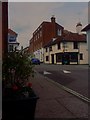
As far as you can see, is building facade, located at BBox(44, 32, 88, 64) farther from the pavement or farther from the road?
the pavement

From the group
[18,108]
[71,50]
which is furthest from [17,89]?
[71,50]

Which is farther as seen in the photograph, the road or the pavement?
the road

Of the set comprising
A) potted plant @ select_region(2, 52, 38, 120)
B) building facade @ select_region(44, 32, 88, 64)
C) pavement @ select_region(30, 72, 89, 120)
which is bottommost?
pavement @ select_region(30, 72, 89, 120)

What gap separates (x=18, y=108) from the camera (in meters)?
6.05

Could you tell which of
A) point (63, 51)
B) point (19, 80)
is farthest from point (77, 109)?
point (63, 51)

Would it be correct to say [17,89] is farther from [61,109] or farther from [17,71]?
[61,109]

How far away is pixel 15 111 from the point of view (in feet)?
20.0

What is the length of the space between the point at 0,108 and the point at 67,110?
89.8 inches

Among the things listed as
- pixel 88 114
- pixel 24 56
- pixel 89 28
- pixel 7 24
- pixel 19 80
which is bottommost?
pixel 88 114

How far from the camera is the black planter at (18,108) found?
6035mm

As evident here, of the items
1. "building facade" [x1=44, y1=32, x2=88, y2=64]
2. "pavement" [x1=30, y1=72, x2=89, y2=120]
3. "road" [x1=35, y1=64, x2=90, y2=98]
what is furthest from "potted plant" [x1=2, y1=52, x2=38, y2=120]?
"building facade" [x1=44, y1=32, x2=88, y2=64]

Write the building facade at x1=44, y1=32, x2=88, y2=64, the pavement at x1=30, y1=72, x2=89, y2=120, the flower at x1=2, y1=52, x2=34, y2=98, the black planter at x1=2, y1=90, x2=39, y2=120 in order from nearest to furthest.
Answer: the black planter at x1=2, y1=90, x2=39, y2=120
the flower at x1=2, y1=52, x2=34, y2=98
the pavement at x1=30, y1=72, x2=89, y2=120
the building facade at x1=44, y1=32, x2=88, y2=64

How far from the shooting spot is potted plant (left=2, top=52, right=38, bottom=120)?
6066 millimetres

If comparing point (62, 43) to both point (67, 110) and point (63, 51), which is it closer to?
point (63, 51)
